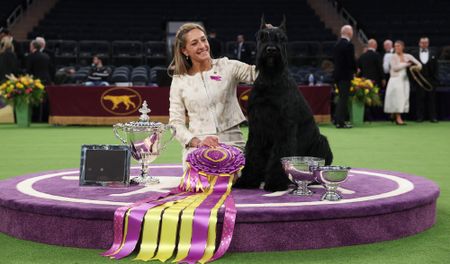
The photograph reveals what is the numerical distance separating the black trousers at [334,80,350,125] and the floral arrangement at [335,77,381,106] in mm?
603

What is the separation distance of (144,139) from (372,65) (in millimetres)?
9195

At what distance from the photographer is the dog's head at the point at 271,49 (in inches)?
138

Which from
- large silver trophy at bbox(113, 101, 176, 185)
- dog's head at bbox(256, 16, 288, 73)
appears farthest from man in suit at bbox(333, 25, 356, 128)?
dog's head at bbox(256, 16, 288, 73)

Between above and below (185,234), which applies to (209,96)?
above

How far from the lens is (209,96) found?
4.06 m

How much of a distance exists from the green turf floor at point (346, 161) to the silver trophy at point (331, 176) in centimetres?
34

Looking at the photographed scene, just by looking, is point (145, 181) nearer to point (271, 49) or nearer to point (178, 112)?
point (178, 112)

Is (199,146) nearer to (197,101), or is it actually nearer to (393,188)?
(197,101)

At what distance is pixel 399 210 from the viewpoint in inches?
130

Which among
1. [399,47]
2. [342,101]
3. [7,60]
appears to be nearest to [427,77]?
[399,47]

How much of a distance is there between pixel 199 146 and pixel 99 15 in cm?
1752

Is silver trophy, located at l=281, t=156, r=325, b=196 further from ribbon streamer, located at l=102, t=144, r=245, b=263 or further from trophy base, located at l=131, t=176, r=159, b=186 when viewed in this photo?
trophy base, located at l=131, t=176, r=159, b=186

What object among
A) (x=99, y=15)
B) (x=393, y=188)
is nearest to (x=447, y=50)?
(x=99, y=15)

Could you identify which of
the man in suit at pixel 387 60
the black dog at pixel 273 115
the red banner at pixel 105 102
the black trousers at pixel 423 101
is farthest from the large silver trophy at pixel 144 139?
the black trousers at pixel 423 101
